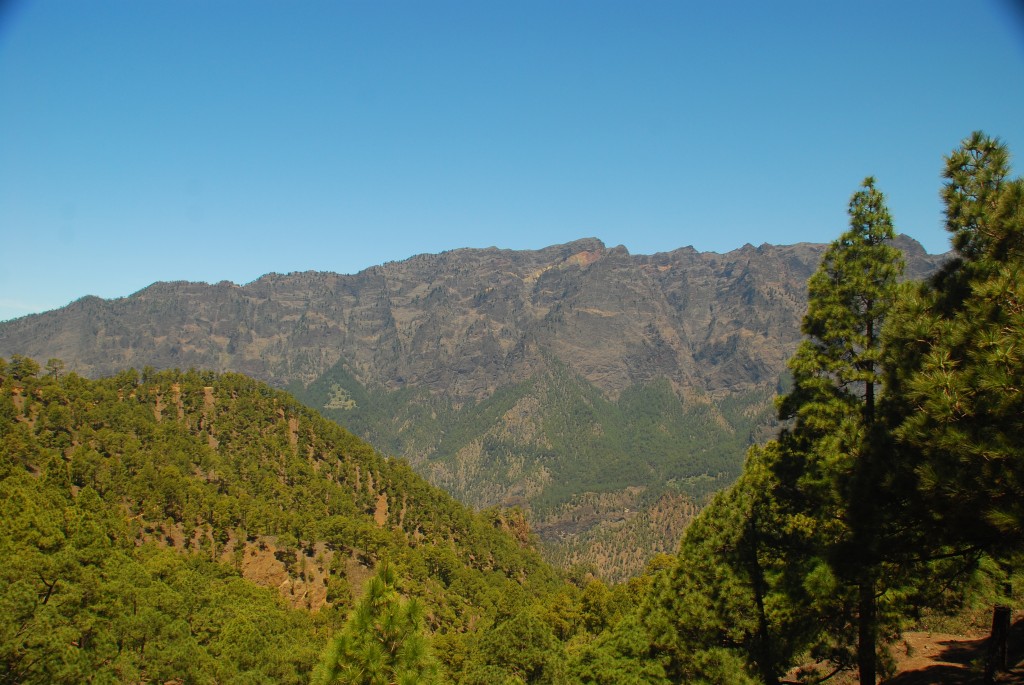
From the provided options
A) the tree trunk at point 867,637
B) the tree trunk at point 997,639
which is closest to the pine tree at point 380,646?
the tree trunk at point 867,637

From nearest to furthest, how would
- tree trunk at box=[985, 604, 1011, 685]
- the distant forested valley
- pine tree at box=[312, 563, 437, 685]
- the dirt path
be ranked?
the distant forested valley
pine tree at box=[312, 563, 437, 685]
tree trunk at box=[985, 604, 1011, 685]
the dirt path

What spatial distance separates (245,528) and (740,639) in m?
78.3

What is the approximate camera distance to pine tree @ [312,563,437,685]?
13.3 metres

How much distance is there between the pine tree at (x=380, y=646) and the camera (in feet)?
43.5

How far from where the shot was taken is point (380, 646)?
529 inches

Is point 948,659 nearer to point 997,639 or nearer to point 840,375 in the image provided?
point 997,639

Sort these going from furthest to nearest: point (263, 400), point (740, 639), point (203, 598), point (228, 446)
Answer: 1. point (263, 400)
2. point (228, 446)
3. point (203, 598)
4. point (740, 639)

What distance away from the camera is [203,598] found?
45.7m

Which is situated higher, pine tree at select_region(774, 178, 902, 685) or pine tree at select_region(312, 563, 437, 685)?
pine tree at select_region(774, 178, 902, 685)

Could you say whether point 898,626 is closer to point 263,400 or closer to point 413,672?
point 413,672

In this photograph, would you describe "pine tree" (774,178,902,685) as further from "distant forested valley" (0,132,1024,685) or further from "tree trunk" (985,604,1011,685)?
"tree trunk" (985,604,1011,685)

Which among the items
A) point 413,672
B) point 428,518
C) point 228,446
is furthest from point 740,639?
point 228,446

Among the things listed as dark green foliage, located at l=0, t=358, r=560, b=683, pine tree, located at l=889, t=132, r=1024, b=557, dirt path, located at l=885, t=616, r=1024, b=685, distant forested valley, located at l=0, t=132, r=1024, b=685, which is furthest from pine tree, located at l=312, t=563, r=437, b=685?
dirt path, located at l=885, t=616, r=1024, b=685

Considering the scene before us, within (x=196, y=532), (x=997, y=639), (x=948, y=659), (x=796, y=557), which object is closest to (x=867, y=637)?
(x=997, y=639)
